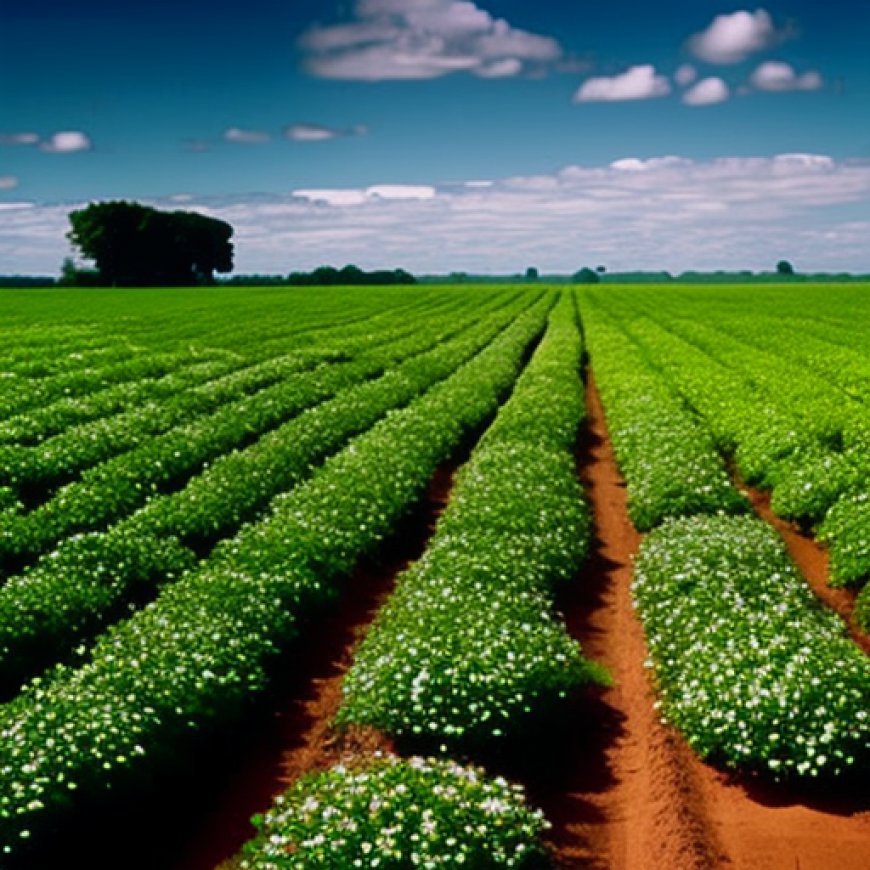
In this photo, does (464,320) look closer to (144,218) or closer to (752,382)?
(752,382)

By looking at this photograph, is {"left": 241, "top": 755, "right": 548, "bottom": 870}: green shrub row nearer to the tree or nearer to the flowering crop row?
the flowering crop row

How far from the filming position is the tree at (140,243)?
6102 inches

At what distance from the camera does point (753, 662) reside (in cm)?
1136

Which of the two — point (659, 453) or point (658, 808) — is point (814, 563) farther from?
point (658, 808)

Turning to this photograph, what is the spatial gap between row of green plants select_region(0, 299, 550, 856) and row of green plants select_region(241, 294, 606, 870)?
47.6 inches

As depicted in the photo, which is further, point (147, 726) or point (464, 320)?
point (464, 320)

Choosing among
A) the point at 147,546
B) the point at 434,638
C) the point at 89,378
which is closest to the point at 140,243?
the point at 89,378

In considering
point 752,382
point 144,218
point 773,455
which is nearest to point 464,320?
point 752,382

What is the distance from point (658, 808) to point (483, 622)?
3.22m

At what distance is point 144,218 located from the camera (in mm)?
157250

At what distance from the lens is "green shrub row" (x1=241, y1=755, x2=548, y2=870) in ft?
26.5

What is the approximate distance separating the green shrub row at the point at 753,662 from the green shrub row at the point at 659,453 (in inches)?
132

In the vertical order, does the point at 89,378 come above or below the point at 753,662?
above

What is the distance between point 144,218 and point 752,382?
137 m
